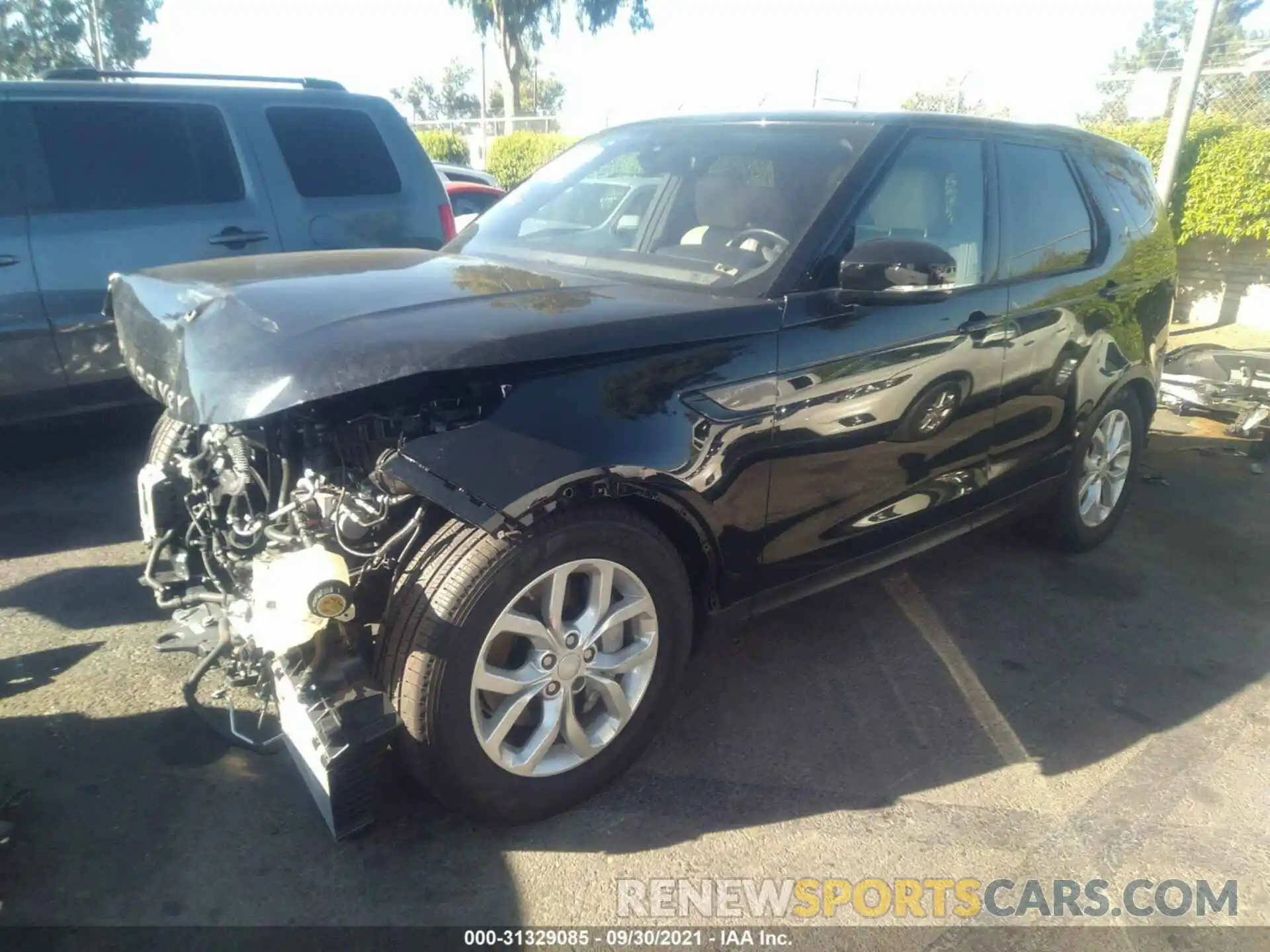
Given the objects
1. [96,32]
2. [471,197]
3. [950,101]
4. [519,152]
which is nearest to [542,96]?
[519,152]

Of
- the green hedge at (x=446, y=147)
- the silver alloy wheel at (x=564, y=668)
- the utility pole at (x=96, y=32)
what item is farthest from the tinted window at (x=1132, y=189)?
the green hedge at (x=446, y=147)

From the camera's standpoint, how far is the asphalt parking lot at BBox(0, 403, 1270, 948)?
7.84 feet

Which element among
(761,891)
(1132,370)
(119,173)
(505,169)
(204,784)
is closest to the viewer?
(761,891)

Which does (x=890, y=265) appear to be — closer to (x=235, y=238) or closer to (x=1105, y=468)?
(x=1105, y=468)

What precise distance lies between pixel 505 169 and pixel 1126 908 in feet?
80.9

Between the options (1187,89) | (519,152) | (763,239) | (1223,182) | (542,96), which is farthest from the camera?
(542,96)

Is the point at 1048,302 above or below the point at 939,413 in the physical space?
above

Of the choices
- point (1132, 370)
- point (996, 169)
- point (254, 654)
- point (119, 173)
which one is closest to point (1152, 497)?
point (1132, 370)

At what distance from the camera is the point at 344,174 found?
550cm

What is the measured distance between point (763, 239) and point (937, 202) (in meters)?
0.82

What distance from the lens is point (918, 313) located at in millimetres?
3207

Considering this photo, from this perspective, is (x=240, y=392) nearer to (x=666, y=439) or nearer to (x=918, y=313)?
(x=666, y=439)

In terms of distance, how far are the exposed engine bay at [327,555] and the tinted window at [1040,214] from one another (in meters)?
2.45

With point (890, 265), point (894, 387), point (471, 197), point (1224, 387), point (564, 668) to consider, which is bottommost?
point (1224, 387)
